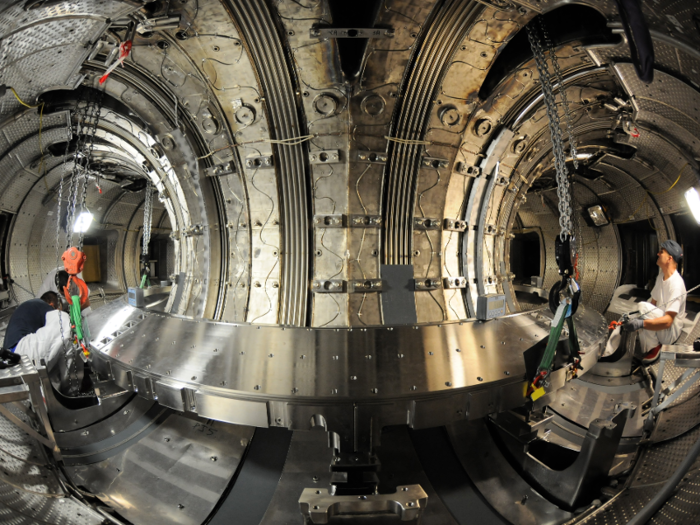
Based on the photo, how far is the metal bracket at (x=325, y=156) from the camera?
3184 mm

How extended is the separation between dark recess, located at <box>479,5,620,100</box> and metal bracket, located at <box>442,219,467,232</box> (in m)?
1.17

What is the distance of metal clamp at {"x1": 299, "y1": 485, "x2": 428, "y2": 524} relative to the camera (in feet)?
6.89

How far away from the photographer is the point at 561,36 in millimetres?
3340

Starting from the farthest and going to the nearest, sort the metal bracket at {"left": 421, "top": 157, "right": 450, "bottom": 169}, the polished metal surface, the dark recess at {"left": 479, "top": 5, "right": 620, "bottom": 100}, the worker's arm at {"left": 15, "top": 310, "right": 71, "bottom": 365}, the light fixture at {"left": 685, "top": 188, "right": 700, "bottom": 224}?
the light fixture at {"left": 685, "top": 188, "right": 700, "bottom": 224} → the worker's arm at {"left": 15, "top": 310, "right": 71, "bottom": 365} → the metal bracket at {"left": 421, "top": 157, "right": 450, "bottom": 169} → the dark recess at {"left": 479, "top": 5, "right": 620, "bottom": 100} → the polished metal surface

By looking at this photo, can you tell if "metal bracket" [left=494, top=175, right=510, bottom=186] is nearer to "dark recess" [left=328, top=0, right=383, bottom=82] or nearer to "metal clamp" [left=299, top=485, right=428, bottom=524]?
"dark recess" [left=328, top=0, right=383, bottom=82]

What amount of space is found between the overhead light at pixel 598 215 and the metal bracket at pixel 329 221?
355 inches

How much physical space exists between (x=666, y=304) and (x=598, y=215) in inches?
236

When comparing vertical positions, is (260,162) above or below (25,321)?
above

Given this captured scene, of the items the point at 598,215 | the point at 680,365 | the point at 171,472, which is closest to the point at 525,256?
the point at 598,215

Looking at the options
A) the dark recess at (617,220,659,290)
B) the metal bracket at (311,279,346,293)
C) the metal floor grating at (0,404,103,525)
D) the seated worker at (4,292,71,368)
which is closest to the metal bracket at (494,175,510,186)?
the metal bracket at (311,279,346,293)

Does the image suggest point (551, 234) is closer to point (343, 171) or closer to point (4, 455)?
point (343, 171)

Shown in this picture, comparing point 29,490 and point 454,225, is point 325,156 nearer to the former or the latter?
point 454,225

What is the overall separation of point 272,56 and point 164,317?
278cm

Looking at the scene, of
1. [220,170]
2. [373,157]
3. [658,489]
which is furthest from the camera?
[220,170]
